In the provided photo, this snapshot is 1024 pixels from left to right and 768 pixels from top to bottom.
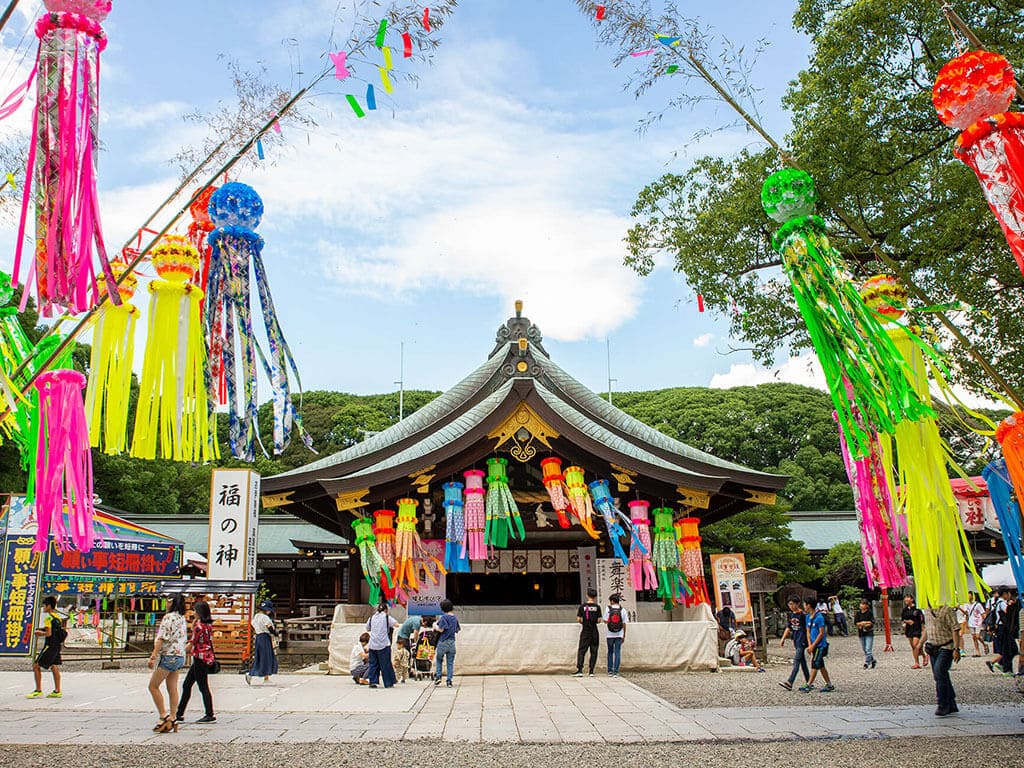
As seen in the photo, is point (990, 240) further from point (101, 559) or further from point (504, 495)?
point (101, 559)

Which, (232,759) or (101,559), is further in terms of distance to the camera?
(101,559)

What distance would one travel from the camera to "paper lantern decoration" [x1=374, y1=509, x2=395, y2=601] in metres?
14.0

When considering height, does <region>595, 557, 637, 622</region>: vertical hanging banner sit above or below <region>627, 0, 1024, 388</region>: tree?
below

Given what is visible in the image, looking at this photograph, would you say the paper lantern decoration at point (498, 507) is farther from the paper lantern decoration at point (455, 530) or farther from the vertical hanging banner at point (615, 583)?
the vertical hanging banner at point (615, 583)

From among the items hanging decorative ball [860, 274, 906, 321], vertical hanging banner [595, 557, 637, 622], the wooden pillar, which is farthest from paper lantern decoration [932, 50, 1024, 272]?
the wooden pillar

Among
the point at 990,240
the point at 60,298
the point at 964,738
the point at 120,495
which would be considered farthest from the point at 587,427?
the point at 120,495

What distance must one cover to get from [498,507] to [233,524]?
5377 mm

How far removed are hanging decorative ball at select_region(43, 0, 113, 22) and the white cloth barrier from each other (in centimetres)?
1057

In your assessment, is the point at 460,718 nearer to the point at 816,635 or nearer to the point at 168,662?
the point at 168,662

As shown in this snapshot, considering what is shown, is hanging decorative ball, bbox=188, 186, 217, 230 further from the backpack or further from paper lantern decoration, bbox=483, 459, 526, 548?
the backpack

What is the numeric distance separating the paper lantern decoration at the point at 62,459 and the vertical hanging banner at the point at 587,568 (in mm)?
11430

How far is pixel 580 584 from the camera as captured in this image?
16016 mm

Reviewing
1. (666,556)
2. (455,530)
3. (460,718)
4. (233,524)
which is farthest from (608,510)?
(233,524)

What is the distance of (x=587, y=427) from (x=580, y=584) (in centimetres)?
343
